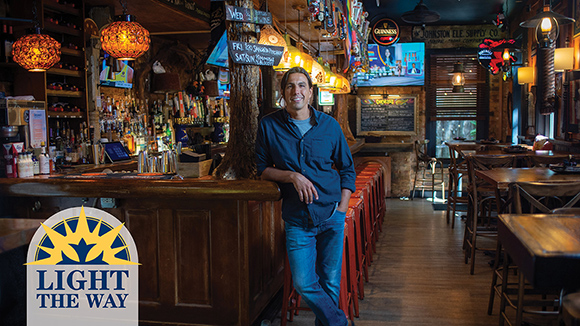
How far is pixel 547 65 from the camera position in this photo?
324 inches

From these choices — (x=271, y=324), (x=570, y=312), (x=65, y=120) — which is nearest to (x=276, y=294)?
(x=271, y=324)

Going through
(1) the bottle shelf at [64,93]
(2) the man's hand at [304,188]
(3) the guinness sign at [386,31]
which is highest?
(3) the guinness sign at [386,31]

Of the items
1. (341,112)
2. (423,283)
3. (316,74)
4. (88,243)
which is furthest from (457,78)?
(88,243)

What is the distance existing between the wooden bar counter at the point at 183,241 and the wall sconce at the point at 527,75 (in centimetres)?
710

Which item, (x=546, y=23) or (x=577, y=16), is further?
(x=577, y=16)

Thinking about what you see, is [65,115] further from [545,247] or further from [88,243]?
[545,247]

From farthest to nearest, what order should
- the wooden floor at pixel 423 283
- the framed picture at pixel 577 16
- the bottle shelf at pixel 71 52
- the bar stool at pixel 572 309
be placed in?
the framed picture at pixel 577 16 → the bottle shelf at pixel 71 52 → the wooden floor at pixel 423 283 → the bar stool at pixel 572 309

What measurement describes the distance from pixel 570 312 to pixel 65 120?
613 cm

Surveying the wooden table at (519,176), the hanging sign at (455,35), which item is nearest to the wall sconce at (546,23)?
the wooden table at (519,176)

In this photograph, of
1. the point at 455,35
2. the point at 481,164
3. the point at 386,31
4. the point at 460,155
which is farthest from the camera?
the point at 455,35

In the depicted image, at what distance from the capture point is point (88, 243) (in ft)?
10.8

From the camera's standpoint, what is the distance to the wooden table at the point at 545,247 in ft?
5.64

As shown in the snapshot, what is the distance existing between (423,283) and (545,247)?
9.17 ft

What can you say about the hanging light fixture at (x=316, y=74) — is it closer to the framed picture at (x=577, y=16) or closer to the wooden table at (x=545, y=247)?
the framed picture at (x=577, y=16)
